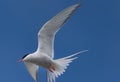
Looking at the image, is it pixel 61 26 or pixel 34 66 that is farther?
pixel 34 66

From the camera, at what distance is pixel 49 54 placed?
68.6 feet

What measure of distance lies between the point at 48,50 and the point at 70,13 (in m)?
2.09

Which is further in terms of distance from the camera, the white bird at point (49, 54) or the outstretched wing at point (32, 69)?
the outstretched wing at point (32, 69)

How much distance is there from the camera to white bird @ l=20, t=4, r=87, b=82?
20.3 metres

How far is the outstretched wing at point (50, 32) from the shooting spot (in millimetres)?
20030

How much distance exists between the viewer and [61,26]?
66.5ft

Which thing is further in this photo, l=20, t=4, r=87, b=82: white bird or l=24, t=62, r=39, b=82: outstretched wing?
l=24, t=62, r=39, b=82: outstretched wing

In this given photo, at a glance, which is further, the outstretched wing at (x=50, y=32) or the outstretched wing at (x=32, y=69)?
the outstretched wing at (x=32, y=69)

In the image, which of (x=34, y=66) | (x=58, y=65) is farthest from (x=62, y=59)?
(x=34, y=66)

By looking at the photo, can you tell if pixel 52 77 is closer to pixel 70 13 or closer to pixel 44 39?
pixel 44 39

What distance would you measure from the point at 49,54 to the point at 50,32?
865mm

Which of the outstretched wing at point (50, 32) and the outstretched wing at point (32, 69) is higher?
the outstretched wing at point (50, 32)

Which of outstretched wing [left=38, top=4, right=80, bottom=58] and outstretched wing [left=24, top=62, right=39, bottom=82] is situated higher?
outstretched wing [left=38, top=4, right=80, bottom=58]

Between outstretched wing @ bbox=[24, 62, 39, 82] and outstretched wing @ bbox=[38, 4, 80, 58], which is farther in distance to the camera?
outstretched wing @ bbox=[24, 62, 39, 82]
